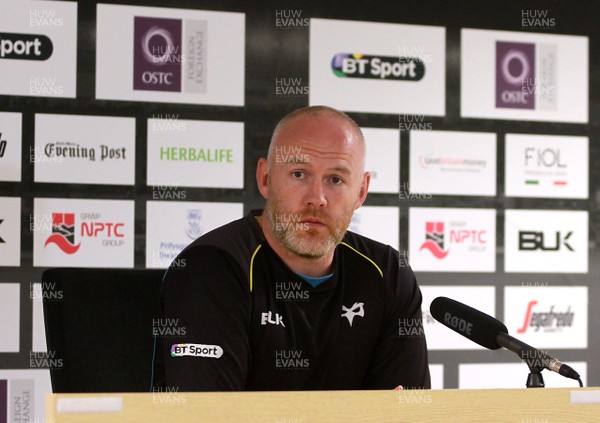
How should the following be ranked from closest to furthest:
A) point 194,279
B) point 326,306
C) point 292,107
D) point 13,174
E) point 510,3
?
point 194,279 < point 326,306 < point 13,174 < point 292,107 < point 510,3

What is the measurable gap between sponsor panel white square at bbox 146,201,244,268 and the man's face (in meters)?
1.66

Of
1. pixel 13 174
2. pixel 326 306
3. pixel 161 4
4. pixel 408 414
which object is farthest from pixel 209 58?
pixel 408 414

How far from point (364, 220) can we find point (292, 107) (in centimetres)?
64

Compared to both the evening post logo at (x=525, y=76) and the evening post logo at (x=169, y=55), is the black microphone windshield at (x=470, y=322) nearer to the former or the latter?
the evening post logo at (x=169, y=55)

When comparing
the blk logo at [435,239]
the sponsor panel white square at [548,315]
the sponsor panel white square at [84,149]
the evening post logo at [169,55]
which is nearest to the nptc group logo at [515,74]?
the blk logo at [435,239]

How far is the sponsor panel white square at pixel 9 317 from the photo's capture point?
3.50m

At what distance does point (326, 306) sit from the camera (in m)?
1.97

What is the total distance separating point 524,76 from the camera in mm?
4117

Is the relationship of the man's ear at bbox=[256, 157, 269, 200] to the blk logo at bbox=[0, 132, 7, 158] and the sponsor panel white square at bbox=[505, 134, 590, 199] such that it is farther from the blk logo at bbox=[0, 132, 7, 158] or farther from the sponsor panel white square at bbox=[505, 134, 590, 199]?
the sponsor panel white square at bbox=[505, 134, 590, 199]

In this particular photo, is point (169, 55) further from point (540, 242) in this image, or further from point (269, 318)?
point (269, 318)

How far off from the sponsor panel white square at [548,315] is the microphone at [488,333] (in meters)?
2.58

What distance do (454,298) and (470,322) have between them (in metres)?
2.50

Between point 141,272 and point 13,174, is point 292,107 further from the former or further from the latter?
point 141,272

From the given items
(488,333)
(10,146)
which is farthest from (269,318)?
(10,146)
